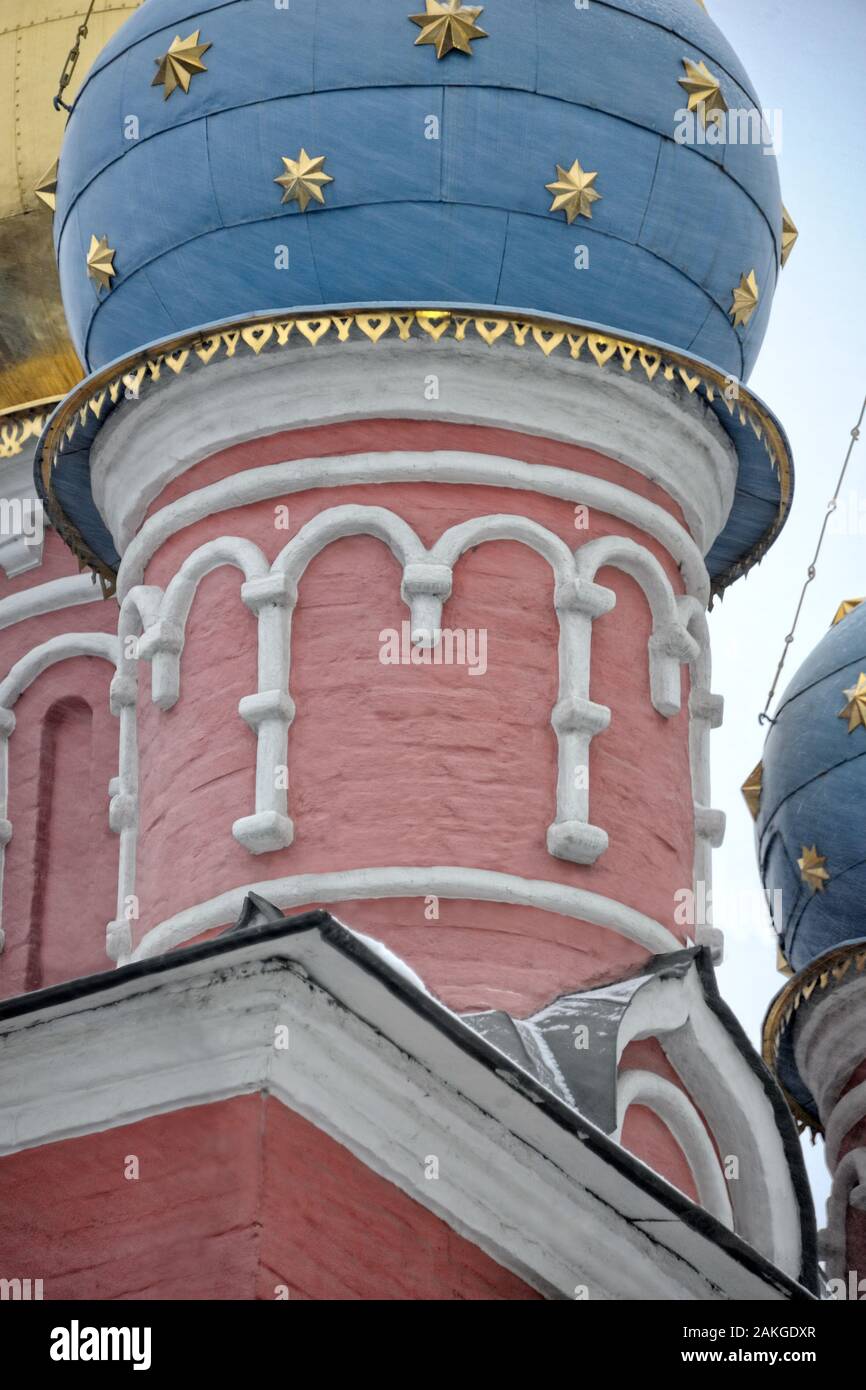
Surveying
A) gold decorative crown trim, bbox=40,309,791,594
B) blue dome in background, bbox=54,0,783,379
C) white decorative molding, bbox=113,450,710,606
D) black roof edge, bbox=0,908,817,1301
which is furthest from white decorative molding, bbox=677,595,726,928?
black roof edge, bbox=0,908,817,1301

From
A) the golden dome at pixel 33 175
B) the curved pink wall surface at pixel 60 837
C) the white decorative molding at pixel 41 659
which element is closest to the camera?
the curved pink wall surface at pixel 60 837

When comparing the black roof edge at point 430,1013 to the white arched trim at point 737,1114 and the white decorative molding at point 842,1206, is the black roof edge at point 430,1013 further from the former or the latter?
the white decorative molding at point 842,1206

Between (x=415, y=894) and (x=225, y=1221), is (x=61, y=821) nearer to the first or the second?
(x=415, y=894)

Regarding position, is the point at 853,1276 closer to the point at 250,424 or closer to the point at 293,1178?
the point at 250,424

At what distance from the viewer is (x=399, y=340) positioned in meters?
11.7

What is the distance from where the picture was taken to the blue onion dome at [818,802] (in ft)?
48.7

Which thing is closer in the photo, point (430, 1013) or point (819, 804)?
point (430, 1013)

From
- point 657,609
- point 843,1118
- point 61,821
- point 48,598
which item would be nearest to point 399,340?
point 657,609

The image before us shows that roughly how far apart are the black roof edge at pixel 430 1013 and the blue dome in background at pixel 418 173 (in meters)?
3.46

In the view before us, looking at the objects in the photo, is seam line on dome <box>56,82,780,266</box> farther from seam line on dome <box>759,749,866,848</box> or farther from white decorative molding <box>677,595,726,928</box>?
seam line on dome <box>759,749,866,848</box>

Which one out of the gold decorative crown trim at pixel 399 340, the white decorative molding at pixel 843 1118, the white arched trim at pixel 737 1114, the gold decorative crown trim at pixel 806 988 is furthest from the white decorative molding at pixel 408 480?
the white decorative molding at pixel 843 1118

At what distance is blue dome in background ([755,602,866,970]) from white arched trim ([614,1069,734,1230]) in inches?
146

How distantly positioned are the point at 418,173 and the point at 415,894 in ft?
8.61

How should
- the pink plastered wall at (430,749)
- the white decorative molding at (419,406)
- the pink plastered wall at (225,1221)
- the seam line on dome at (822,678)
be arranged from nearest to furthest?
the pink plastered wall at (225,1221) → the pink plastered wall at (430,749) → the white decorative molding at (419,406) → the seam line on dome at (822,678)
